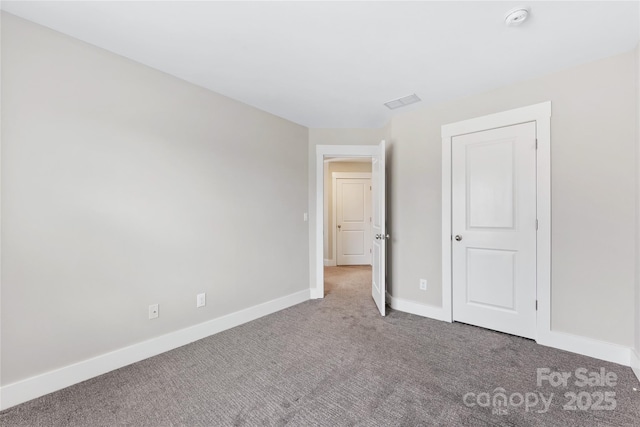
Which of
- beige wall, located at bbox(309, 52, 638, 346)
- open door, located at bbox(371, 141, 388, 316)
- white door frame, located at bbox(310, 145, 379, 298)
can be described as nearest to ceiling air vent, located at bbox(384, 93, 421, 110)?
open door, located at bbox(371, 141, 388, 316)

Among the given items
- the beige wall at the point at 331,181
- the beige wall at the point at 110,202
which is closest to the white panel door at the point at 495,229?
the beige wall at the point at 110,202

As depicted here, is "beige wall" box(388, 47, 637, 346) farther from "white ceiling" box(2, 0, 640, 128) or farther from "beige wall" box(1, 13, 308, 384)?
"beige wall" box(1, 13, 308, 384)

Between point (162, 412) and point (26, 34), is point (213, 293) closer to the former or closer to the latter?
point (162, 412)

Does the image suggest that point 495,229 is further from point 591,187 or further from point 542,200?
point 591,187

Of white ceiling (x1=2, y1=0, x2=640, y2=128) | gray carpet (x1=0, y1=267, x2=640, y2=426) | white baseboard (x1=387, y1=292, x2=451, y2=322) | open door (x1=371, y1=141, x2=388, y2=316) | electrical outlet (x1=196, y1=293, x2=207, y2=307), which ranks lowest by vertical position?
gray carpet (x1=0, y1=267, x2=640, y2=426)

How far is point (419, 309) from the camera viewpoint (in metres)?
3.21

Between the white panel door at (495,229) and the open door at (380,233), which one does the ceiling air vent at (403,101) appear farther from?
the white panel door at (495,229)

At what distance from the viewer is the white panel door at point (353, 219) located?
21.0 ft

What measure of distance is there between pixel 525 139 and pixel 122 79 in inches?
134

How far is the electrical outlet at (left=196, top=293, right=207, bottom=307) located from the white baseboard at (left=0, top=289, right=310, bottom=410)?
18cm

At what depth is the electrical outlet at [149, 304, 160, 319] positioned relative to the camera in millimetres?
2303

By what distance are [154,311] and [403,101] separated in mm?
3080

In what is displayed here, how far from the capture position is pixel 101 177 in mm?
2035
